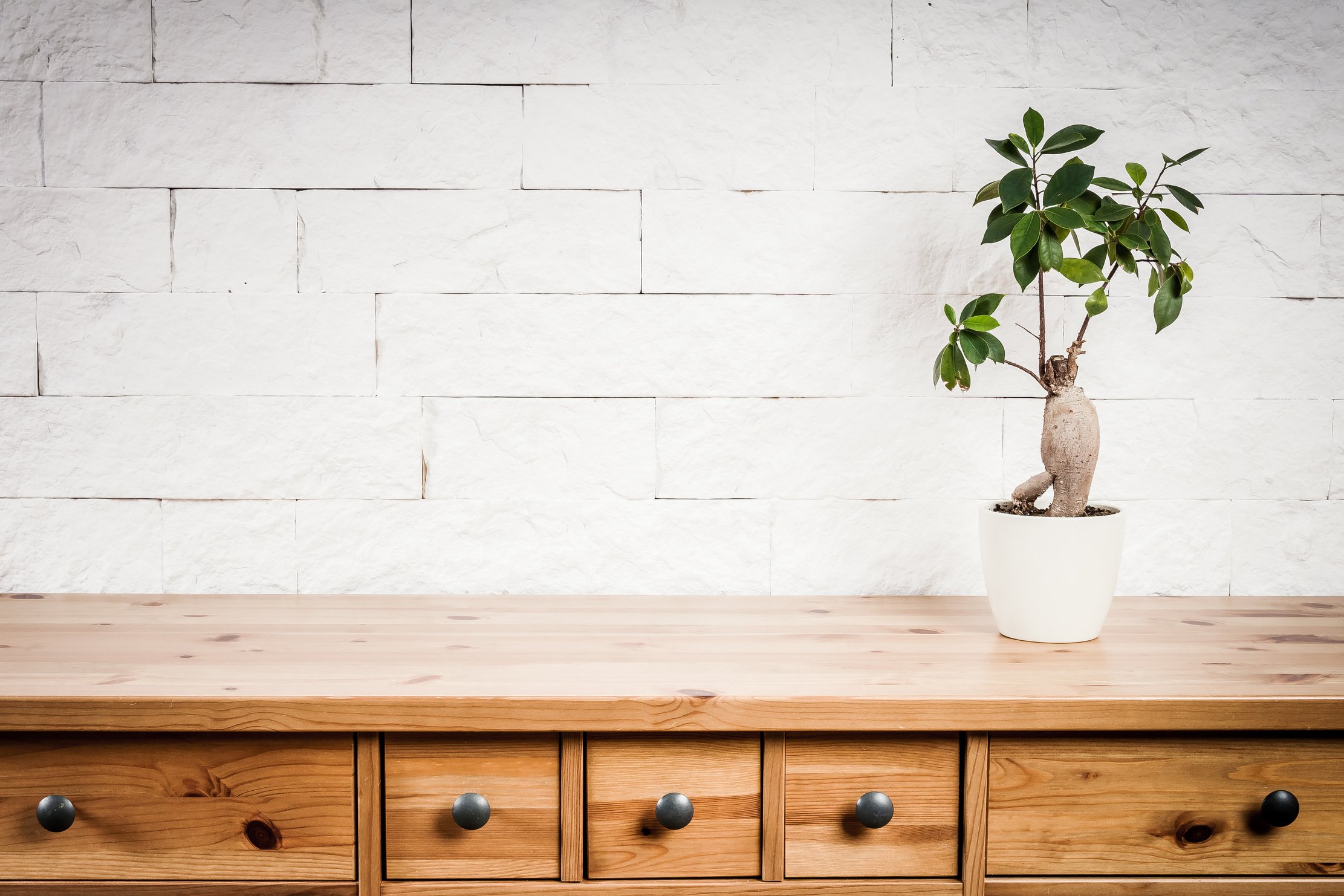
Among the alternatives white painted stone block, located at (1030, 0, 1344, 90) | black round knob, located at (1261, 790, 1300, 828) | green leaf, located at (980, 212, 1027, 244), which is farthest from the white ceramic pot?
white painted stone block, located at (1030, 0, 1344, 90)

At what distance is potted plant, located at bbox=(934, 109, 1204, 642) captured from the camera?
1.07 m

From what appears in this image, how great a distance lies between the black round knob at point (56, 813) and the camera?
0.88 meters

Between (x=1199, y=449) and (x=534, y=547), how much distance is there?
1.17 metres

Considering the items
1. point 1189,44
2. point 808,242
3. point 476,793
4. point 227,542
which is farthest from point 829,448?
point 227,542

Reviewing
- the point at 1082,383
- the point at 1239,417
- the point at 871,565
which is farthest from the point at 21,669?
the point at 1239,417

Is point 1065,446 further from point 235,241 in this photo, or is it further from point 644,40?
point 235,241

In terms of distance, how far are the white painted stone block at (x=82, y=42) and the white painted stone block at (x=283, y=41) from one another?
0.03 meters

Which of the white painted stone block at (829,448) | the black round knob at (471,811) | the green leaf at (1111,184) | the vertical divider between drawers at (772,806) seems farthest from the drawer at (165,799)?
the green leaf at (1111,184)

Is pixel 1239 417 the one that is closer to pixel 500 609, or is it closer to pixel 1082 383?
pixel 1082 383

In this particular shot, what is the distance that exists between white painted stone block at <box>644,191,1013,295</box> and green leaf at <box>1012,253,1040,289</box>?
301 millimetres

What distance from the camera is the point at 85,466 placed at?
138 cm

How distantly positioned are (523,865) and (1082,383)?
1.16 meters

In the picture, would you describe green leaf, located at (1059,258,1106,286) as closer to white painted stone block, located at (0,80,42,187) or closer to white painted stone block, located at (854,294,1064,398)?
white painted stone block, located at (854,294,1064,398)

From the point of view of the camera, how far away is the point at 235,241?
1.37 m
